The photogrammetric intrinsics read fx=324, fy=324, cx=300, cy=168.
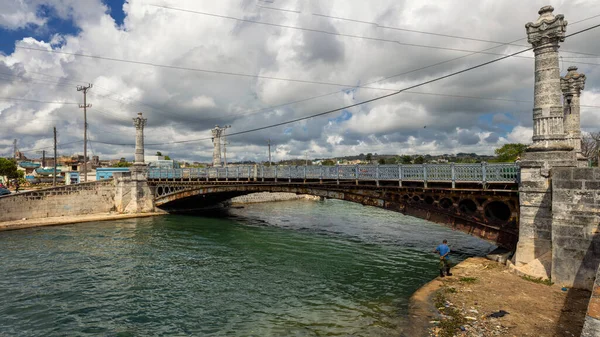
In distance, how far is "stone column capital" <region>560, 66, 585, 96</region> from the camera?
20.8 metres

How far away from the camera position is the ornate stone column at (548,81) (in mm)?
14469

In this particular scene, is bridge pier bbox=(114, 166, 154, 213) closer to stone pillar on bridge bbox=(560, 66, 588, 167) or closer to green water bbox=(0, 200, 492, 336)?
green water bbox=(0, 200, 492, 336)

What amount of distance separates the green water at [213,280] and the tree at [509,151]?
3922cm

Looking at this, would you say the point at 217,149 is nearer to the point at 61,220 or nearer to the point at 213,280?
the point at 61,220

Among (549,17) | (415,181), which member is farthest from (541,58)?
(415,181)

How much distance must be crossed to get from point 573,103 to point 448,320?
749 inches

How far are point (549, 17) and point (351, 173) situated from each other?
48.4ft

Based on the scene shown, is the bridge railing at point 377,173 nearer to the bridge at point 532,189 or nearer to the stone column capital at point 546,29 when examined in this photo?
the bridge at point 532,189

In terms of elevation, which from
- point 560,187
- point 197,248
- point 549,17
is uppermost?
point 549,17

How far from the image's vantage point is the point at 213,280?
1712cm

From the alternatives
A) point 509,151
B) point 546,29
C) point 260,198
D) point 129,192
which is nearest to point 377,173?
point 546,29

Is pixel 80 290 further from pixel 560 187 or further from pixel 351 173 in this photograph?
pixel 560 187

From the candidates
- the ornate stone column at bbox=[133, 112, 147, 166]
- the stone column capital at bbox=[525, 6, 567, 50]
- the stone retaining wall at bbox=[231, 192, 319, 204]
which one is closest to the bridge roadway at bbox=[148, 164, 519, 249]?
the stone column capital at bbox=[525, 6, 567, 50]

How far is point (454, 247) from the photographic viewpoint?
24.1 meters
